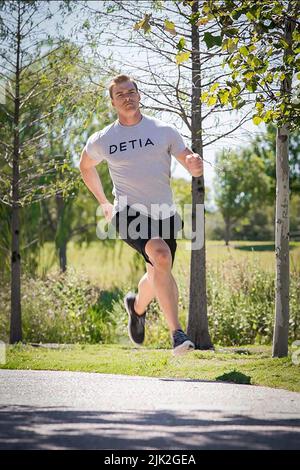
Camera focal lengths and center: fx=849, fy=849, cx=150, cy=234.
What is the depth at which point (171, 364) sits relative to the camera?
9.75 m

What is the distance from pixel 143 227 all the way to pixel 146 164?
0.57 metres

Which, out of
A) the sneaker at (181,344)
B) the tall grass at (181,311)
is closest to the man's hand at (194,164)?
the sneaker at (181,344)

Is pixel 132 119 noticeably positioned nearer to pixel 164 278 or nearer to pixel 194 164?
pixel 194 164

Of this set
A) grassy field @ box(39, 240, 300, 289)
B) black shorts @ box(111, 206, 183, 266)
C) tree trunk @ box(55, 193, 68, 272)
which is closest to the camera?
black shorts @ box(111, 206, 183, 266)

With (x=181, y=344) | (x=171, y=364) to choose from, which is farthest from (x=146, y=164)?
(x=171, y=364)

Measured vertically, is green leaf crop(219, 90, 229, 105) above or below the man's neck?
above

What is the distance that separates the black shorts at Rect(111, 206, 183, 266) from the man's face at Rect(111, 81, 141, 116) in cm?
90

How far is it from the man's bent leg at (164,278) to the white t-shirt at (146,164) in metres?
0.30

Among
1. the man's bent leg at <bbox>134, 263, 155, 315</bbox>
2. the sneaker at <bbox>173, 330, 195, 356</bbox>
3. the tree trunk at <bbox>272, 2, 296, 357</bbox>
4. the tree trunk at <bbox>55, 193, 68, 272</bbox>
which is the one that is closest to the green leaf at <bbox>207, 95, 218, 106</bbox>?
the man's bent leg at <bbox>134, 263, 155, 315</bbox>

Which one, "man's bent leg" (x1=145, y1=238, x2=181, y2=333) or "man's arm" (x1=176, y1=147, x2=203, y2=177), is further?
"man's bent leg" (x1=145, y1=238, x2=181, y2=333)

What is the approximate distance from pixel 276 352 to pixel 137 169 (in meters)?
3.46

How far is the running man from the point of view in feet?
25.0

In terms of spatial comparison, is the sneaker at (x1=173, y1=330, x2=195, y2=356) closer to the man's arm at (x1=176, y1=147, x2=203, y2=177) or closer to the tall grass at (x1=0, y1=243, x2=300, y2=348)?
the man's arm at (x1=176, y1=147, x2=203, y2=177)

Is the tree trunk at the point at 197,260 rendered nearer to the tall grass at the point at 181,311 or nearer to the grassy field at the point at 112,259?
the tall grass at the point at 181,311
